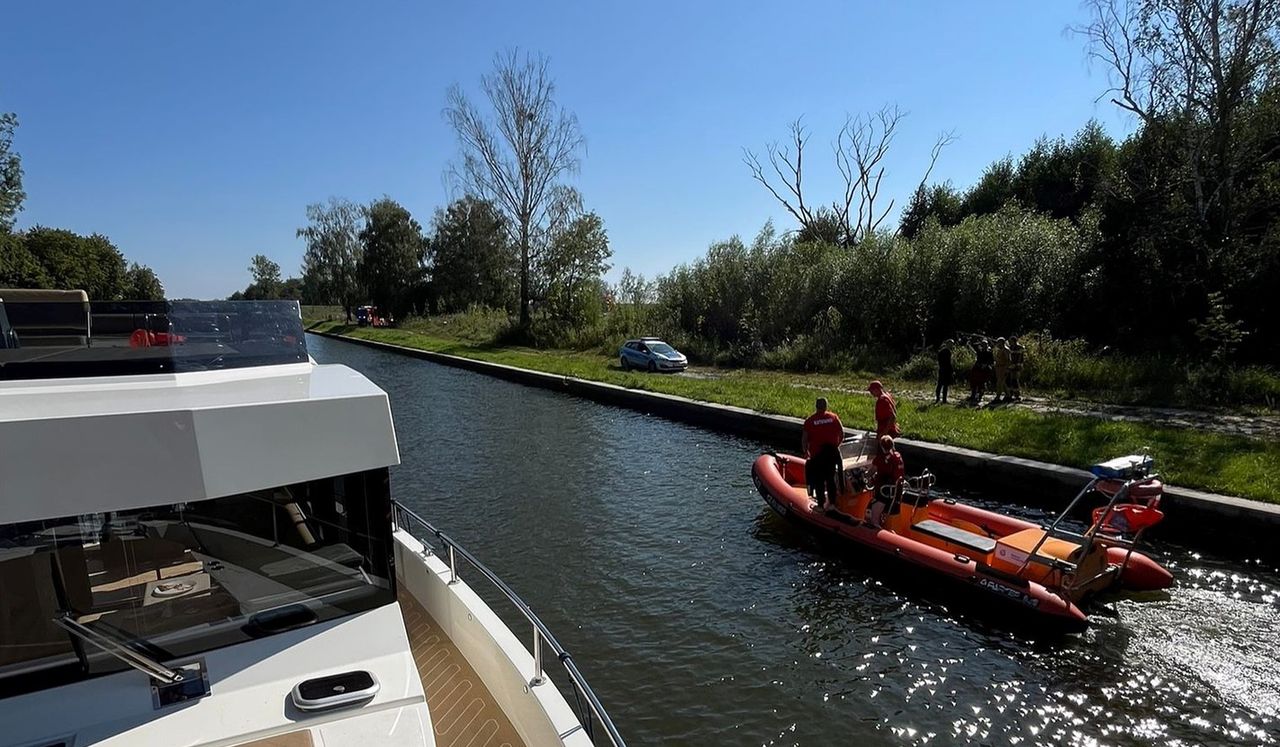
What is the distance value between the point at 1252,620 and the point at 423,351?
119 ft

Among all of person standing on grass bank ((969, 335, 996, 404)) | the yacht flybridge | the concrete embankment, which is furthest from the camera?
person standing on grass bank ((969, 335, 996, 404))

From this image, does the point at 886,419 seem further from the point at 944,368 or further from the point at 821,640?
the point at 944,368

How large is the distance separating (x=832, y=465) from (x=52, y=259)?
64623 millimetres

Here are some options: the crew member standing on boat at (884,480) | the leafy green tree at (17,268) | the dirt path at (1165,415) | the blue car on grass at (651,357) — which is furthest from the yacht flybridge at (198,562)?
the leafy green tree at (17,268)

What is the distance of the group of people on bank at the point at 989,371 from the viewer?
15906mm

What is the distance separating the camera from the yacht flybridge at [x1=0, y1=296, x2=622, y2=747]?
102 inches

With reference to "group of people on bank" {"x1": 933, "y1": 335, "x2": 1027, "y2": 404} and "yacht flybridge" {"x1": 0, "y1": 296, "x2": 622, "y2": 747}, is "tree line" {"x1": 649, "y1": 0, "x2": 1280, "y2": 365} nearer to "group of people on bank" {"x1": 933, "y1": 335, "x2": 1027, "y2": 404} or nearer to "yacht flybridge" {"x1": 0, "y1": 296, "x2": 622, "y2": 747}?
"group of people on bank" {"x1": 933, "y1": 335, "x2": 1027, "y2": 404}

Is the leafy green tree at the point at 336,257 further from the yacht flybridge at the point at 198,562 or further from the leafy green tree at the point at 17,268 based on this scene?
the yacht flybridge at the point at 198,562

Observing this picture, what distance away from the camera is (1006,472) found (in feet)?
38.4

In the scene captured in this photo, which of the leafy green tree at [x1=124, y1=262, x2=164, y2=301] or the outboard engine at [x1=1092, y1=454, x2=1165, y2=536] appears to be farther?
the leafy green tree at [x1=124, y1=262, x2=164, y2=301]

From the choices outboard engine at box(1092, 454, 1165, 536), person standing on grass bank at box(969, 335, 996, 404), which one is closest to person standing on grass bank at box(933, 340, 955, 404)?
person standing on grass bank at box(969, 335, 996, 404)

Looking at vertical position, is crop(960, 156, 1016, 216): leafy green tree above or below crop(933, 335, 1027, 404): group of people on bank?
above

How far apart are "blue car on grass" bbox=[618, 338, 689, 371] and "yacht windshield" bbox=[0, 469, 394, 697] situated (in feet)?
72.4

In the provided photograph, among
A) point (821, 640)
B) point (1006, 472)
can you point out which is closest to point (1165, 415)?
point (1006, 472)
